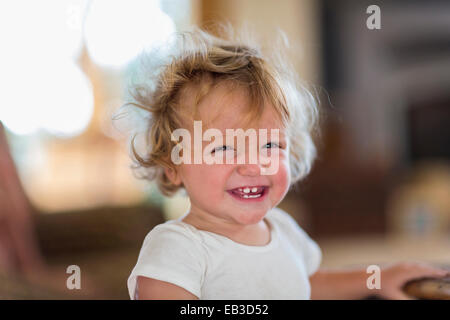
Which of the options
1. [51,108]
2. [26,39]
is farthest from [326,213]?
[26,39]

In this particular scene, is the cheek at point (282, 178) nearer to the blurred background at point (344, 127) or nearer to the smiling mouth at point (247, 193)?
the smiling mouth at point (247, 193)

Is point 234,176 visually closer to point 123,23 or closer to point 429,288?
point 429,288

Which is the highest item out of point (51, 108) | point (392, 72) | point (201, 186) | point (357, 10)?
point (357, 10)

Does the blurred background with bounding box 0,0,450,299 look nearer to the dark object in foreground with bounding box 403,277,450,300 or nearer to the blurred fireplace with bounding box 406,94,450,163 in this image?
the blurred fireplace with bounding box 406,94,450,163

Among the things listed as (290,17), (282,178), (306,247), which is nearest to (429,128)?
(290,17)

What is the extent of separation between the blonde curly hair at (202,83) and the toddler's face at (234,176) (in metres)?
0.01

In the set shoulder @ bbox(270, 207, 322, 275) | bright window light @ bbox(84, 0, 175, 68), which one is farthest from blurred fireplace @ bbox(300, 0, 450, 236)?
shoulder @ bbox(270, 207, 322, 275)

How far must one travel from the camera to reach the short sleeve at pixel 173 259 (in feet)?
1.47

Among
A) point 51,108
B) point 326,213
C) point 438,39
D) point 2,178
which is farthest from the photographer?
point 438,39

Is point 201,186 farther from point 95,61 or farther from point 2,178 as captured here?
point 95,61

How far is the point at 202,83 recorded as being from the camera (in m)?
0.49

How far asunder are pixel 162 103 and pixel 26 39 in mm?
1604

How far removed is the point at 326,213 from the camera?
119 inches

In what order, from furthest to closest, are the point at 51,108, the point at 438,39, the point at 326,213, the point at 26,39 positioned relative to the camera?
the point at 438,39 → the point at 326,213 → the point at 51,108 → the point at 26,39
